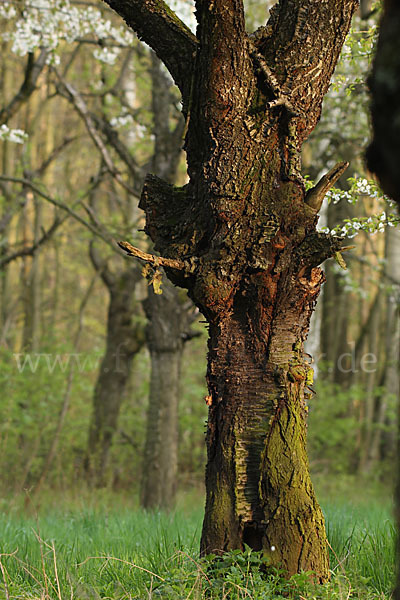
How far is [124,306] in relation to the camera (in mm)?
11602

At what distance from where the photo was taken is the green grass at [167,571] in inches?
116

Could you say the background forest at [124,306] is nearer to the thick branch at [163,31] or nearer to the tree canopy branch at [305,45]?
the tree canopy branch at [305,45]

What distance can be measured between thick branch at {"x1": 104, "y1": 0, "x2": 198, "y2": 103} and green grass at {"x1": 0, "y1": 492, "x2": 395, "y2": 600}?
8.49 feet

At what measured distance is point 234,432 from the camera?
3.38 m

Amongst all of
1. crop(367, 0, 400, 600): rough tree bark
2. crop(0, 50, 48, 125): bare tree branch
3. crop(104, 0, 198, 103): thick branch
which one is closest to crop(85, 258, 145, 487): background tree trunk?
crop(0, 50, 48, 125): bare tree branch

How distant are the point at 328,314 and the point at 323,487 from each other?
5148mm

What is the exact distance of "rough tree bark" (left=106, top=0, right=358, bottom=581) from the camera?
3.30 metres

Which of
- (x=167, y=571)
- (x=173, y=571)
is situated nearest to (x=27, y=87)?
(x=167, y=571)

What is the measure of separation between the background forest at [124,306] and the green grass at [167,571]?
61.6 inches

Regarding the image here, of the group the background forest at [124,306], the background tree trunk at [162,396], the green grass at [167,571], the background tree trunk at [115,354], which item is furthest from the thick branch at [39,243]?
the green grass at [167,571]

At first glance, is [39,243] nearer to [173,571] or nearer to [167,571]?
[167,571]

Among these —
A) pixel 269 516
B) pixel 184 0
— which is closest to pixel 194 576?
pixel 269 516

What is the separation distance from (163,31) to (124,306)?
8.31 metres

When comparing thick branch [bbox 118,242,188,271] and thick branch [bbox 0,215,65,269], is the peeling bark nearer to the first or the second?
thick branch [bbox 118,242,188,271]
